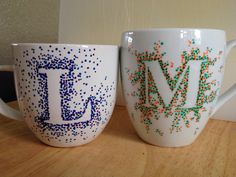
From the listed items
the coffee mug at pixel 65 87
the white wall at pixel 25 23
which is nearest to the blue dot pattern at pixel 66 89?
the coffee mug at pixel 65 87

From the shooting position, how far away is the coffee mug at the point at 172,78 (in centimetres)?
30

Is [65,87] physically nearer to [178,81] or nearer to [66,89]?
[66,89]

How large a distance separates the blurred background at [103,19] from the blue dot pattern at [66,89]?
22 centimetres

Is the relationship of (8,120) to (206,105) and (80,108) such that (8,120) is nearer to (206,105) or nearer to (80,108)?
(80,108)

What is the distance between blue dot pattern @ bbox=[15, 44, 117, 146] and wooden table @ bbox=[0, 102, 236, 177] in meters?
0.03

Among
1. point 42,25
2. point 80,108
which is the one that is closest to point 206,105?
point 80,108

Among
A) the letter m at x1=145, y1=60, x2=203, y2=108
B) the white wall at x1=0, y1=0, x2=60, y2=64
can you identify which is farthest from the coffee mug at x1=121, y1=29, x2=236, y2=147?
the white wall at x1=0, y1=0, x2=60, y2=64

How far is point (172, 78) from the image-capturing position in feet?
1.01

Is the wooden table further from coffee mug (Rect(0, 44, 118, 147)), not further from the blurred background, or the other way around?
the blurred background

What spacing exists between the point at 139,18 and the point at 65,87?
0.28 metres

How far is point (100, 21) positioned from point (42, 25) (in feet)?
0.79

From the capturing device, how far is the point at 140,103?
0.34 meters

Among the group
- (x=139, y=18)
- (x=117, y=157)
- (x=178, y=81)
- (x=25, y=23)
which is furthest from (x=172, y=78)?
(x=25, y=23)

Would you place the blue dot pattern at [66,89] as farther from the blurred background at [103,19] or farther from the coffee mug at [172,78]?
the blurred background at [103,19]
